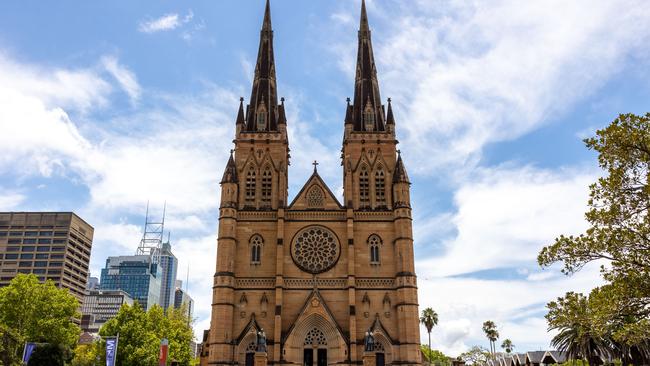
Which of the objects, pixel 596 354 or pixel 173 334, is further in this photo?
pixel 173 334

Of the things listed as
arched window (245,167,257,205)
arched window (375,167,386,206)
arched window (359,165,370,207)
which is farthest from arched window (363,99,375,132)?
arched window (245,167,257,205)

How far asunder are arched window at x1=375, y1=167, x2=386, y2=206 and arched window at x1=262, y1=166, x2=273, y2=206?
9.36 m

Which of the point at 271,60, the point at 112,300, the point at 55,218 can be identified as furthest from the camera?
the point at 112,300

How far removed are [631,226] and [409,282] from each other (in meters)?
30.5

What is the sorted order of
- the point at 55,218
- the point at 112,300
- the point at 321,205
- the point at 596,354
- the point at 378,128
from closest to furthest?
the point at 596,354
the point at 321,205
the point at 378,128
the point at 55,218
the point at 112,300

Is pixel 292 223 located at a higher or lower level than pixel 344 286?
higher

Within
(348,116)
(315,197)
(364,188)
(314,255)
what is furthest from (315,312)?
(348,116)

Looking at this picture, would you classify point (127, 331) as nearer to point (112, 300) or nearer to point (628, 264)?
point (628, 264)

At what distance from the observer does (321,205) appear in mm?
46594

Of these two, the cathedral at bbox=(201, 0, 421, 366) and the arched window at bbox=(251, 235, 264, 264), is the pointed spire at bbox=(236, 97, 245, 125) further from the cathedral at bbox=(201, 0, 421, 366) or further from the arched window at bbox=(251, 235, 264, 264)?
the arched window at bbox=(251, 235, 264, 264)

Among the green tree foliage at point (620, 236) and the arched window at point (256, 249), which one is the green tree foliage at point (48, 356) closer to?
the arched window at point (256, 249)

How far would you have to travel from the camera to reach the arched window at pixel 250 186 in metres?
46.9

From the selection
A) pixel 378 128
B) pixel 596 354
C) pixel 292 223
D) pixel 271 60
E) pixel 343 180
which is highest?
pixel 271 60

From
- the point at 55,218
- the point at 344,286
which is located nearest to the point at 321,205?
the point at 344,286
